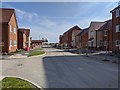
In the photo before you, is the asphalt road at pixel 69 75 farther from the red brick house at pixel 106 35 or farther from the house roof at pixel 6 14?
the red brick house at pixel 106 35

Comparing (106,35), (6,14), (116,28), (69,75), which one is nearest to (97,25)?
(106,35)

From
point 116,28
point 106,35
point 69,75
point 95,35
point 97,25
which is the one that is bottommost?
point 69,75

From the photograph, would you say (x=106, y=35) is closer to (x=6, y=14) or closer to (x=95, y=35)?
(x=95, y=35)

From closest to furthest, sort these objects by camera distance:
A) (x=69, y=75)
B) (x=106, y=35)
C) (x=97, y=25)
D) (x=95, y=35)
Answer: (x=69, y=75) → (x=106, y=35) → (x=95, y=35) → (x=97, y=25)

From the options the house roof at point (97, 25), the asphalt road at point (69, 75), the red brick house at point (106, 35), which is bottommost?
the asphalt road at point (69, 75)

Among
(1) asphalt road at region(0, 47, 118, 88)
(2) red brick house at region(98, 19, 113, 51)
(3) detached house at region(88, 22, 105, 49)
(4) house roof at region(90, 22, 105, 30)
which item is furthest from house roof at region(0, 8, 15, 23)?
(4) house roof at region(90, 22, 105, 30)

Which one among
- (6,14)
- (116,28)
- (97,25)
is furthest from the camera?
(97,25)

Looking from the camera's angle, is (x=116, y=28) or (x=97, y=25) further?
(x=97, y=25)

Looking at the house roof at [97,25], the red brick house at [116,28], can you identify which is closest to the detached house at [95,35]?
the house roof at [97,25]

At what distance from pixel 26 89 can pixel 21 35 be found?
41679 millimetres

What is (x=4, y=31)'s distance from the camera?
33531 mm

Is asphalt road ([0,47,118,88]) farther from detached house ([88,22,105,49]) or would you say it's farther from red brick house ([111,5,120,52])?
detached house ([88,22,105,49])

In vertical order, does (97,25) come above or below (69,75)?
above

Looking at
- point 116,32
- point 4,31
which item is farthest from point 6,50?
point 116,32
